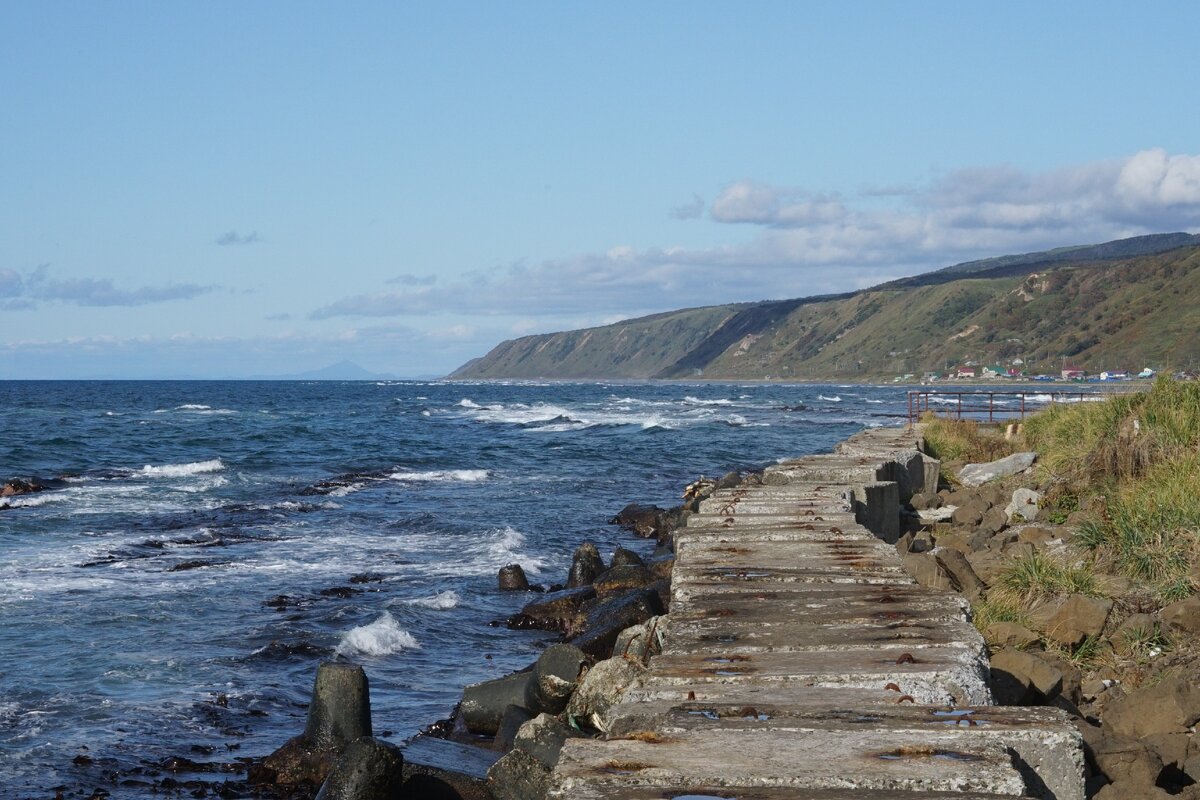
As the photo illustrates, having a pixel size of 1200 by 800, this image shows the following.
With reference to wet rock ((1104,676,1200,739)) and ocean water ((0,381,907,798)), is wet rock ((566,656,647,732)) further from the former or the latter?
wet rock ((1104,676,1200,739))

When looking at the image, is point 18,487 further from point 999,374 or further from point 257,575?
point 999,374

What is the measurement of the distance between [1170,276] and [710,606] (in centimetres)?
13977

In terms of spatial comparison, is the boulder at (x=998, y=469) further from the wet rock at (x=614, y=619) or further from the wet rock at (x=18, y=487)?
the wet rock at (x=18, y=487)

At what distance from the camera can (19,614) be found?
1350cm

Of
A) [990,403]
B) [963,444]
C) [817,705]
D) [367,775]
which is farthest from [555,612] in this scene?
[990,403]

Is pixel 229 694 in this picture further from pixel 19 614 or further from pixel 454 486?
pixel 454 486

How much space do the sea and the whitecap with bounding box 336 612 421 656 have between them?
24mm

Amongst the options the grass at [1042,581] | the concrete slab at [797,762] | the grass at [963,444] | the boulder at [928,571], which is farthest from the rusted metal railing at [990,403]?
the concrete slab at [797,762]

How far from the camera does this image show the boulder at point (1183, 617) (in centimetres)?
783

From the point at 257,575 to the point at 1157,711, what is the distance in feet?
42.4

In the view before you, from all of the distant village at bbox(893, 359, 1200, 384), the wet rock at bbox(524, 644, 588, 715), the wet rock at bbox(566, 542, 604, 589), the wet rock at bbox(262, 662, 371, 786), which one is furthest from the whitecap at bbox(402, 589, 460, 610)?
the distant village at bbox(893, 359, 1200, 384)

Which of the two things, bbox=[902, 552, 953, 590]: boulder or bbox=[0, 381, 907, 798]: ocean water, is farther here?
bbox=[0, 381, 907, 798]: ocean water

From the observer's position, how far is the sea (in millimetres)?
9758

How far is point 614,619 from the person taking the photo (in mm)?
10688
